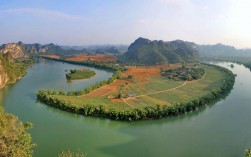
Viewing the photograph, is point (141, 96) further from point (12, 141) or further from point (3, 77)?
point (3, 77)

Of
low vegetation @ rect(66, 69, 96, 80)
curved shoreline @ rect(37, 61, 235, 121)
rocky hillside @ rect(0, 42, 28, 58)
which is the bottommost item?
curved shoreline @ rect(37, 61, 235, 121)

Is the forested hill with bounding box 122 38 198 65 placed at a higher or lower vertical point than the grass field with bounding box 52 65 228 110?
higher

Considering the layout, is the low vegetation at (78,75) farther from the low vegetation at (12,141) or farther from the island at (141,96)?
the low vegetation at (12,141)

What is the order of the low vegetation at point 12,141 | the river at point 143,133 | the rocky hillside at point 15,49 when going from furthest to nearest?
the rocky hillside at point 15,49
the river at point 143,133
the low vegetation at point 12,141

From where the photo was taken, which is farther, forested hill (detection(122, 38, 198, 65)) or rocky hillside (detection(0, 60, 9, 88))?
forested hill (detection(122, 38, 198, 65))

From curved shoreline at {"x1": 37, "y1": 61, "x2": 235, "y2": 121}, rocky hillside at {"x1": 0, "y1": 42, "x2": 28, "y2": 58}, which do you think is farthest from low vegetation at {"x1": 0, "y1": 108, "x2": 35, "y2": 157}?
rocky hillside at {"x1": 0, "y1": 42, "x2": 28, "y2": 58}

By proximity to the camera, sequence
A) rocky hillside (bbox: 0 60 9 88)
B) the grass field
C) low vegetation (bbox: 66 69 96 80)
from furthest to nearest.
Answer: low vegetation (bbox: 66 69 96 80)
rocky hillside (bbox: 0 60 9 88)
the grass field

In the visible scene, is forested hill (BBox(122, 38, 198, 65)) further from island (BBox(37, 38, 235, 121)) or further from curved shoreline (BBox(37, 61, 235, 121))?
curved shoreline (BBox(37, 61, 235, 121))

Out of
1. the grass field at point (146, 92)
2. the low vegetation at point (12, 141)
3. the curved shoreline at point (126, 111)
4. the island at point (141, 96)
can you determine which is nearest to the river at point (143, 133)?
the curved shoreline at point (126, 111)
